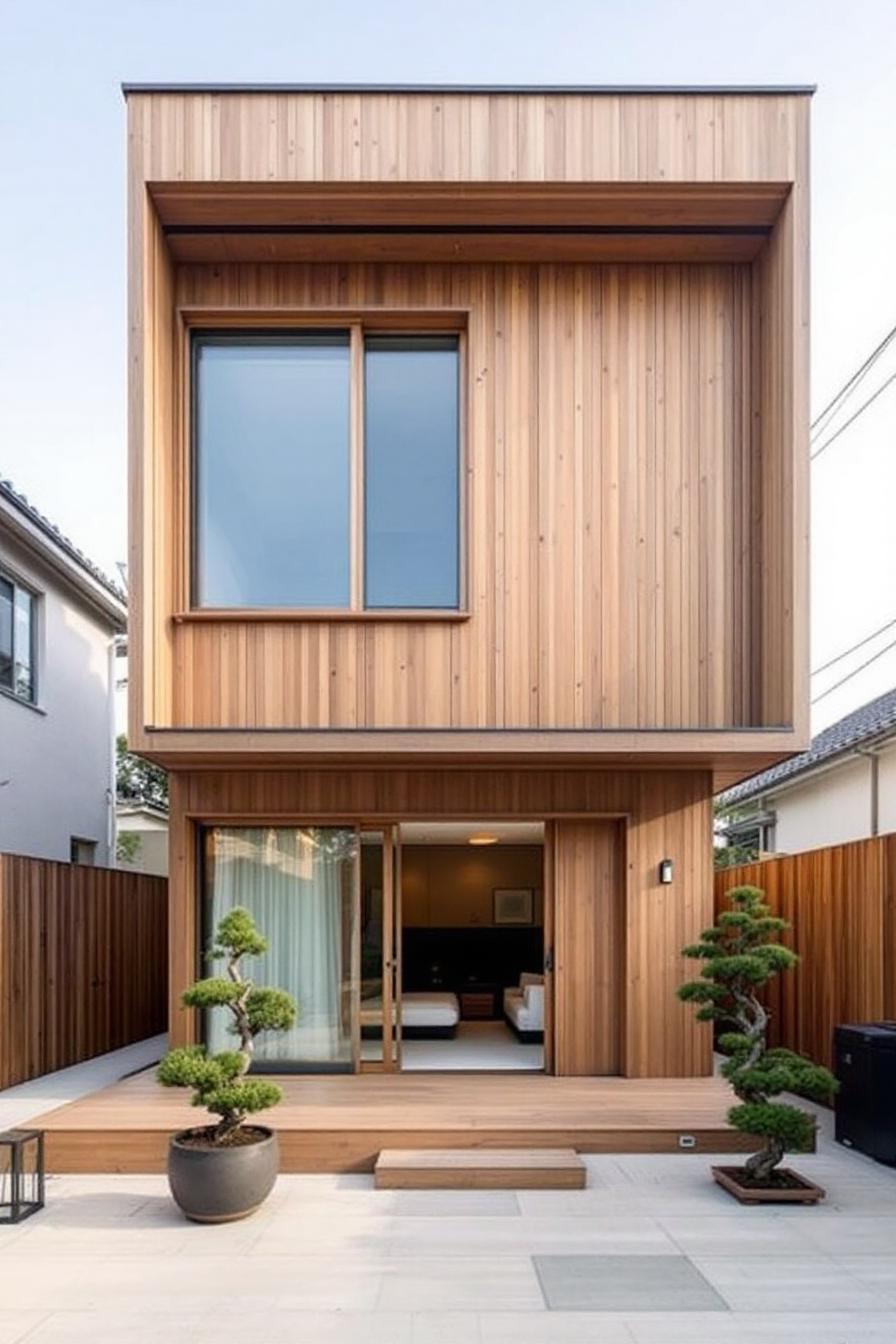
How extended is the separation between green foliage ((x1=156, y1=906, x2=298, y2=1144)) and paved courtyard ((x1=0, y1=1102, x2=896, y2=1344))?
1.86ft

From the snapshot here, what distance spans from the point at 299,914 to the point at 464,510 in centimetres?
335

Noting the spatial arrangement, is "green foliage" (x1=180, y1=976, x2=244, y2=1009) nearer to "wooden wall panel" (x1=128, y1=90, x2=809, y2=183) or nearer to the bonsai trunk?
the bonsai trunk

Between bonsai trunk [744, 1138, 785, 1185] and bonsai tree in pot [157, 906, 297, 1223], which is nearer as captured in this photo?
bonsai tree in pot [157, 906, 297, 1223]

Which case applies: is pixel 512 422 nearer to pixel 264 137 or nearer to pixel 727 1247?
pixel 264 137

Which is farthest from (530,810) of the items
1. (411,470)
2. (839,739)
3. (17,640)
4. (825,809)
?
(825,809)

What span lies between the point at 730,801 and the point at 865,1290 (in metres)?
14.4

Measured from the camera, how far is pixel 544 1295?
432cm

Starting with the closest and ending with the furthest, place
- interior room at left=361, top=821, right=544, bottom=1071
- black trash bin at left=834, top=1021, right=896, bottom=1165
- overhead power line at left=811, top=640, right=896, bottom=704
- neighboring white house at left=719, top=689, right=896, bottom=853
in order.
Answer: black trash bin at left=834, top=1021, right=896, bottom=1165
neighboring white house at left=719, top=689, right=896, bottom=853
interior room at left=361, top=821, right=544, bottom=1071
overhead power line at left=811, top=640, right=896, bottom=704

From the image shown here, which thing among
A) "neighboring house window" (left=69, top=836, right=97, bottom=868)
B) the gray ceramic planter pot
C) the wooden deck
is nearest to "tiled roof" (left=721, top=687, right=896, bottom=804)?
the wooden deck

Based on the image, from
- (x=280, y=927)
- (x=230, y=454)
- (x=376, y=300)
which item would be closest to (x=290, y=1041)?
(x=280, y=927)

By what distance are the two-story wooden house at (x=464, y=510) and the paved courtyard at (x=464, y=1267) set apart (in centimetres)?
231

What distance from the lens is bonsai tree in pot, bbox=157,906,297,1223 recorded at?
5.18 m

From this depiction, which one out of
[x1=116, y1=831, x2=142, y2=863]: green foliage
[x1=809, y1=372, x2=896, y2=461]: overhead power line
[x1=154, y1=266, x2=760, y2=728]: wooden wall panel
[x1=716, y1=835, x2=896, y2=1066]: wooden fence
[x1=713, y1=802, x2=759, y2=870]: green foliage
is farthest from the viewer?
[x1=713, y1=802, x2=759, y2=870]: green foliage

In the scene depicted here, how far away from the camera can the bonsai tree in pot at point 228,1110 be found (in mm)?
5180
